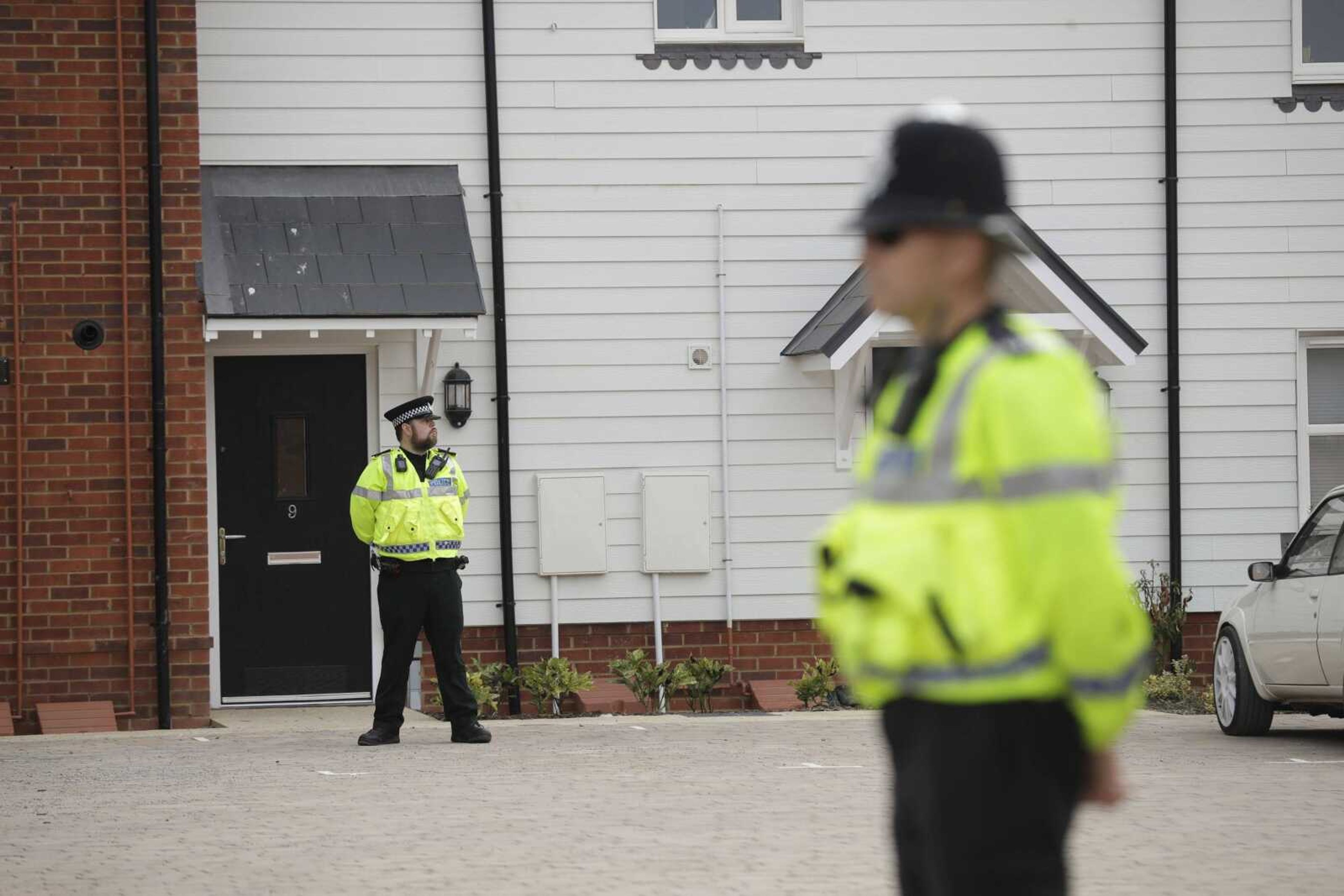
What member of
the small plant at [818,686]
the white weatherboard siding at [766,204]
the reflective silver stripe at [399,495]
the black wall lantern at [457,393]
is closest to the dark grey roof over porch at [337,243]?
the white weatherboard siding at [766,204]

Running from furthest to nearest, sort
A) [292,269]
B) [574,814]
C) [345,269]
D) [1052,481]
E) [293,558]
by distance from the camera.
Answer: [293,558] → [345,269] → [292,269] → [574,814] → [1052,481]

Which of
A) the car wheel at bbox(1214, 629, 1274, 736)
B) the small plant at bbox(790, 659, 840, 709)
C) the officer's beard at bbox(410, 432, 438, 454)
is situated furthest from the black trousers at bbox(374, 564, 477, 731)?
the car wheel at bbox(1214, 629, 1274, 736)

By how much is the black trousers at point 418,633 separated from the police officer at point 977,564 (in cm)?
922

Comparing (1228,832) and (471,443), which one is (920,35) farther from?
(1228,832)

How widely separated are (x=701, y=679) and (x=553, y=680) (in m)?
1.09

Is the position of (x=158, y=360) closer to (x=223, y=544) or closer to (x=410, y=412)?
(x=223, y=544)

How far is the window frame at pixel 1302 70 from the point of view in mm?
16328

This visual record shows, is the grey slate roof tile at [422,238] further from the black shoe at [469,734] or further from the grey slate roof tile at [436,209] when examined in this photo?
the black shoe at [469,734]

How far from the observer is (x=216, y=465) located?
1530cm

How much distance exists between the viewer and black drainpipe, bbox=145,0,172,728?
44.9 feet

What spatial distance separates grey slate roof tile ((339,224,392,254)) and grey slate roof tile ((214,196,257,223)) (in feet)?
2.12

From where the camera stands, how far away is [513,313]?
15.5m

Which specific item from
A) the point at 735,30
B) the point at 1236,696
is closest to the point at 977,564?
the point at 1236,696

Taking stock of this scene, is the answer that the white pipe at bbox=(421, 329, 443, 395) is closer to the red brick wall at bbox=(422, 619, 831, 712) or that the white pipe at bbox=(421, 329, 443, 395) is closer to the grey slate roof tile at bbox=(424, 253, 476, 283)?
the grey slate roof tile at bbox=(424, 253, 476, 283)
